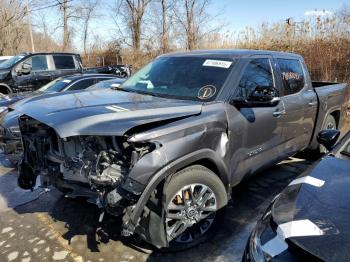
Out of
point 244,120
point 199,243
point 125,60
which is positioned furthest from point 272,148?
point 125,60

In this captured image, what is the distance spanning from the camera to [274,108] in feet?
14.1

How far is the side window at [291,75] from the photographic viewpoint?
4.75 m

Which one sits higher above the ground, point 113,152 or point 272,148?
point 113,152

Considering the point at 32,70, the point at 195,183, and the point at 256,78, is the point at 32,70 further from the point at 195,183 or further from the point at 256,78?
the point at 195,183

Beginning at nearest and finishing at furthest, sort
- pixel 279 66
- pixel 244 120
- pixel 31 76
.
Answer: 1. pixel 244 120
2. pixel 279 66
3. pixel 31 76

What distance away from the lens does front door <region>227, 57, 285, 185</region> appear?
376 centimetres

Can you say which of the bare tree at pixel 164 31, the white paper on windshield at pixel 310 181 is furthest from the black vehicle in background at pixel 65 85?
the bare tree at pixel 164 31

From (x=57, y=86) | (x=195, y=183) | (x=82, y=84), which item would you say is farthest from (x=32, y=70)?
(x=195, y=183)

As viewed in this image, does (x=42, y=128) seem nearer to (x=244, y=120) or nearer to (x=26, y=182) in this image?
(x=26, y=182)

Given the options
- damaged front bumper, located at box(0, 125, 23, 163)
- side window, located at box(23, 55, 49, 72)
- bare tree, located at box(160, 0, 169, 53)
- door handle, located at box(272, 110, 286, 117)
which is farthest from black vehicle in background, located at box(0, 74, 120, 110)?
bare tree, located at box(160, 0, 169, 53)

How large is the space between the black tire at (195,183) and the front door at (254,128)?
35cm

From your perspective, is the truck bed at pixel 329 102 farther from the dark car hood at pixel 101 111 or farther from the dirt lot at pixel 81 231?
the dark car hood at pixel 101 111

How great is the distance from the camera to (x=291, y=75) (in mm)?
4926

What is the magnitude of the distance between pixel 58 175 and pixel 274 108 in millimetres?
2526
